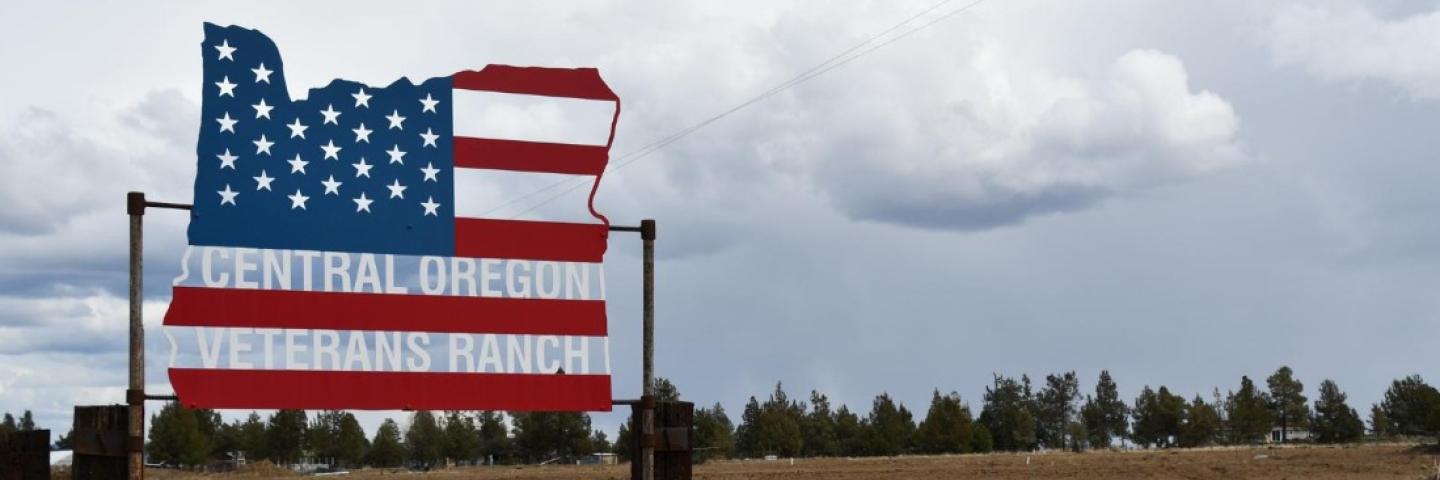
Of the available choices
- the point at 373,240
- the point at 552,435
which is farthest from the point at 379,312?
the point at 552,435

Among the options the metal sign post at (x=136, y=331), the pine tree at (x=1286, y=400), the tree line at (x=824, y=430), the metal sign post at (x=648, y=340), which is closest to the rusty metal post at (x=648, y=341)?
the metal sign post at (x=648, y=340)

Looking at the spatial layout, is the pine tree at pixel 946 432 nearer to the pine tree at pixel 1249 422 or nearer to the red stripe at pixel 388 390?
the pine tree at pixel 1249 422

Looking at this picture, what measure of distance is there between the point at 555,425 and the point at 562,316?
10654 centimetres

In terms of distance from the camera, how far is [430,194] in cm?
1570

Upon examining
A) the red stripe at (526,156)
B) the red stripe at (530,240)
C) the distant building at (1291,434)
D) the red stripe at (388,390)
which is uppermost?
the red stripe at (526,156)

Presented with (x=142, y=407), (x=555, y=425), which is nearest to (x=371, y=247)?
(x=142, y=407)

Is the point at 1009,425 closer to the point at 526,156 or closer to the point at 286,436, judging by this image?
the point at 286,436

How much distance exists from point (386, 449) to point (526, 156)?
12260cm

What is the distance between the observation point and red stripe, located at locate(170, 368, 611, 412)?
15.0m

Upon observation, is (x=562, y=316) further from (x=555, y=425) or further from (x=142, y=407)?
(x=555, y=425)

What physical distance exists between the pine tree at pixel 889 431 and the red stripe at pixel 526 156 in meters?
123

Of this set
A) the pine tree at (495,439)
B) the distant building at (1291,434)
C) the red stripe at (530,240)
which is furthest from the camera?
the distant building at (1291,434)

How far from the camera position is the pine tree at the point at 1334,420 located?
467ft

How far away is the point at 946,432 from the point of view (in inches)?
5325
